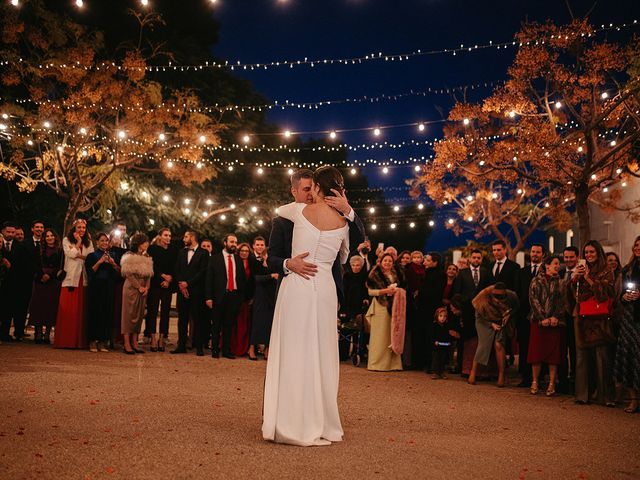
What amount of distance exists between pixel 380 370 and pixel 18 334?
267 inches

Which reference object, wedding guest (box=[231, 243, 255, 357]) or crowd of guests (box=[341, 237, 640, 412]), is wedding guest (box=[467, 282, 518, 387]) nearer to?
crowd of guests (box=[341, 237, 640, 412])

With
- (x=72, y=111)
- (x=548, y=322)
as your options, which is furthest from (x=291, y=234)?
(x=72, y=111)

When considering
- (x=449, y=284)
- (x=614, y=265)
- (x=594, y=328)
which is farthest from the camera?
(x=449, y=284)

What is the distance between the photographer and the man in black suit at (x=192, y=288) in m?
13.8

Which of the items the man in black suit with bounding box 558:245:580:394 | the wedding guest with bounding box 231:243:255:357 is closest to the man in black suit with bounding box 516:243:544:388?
the man in black suit with bounding box 558:245:580:394

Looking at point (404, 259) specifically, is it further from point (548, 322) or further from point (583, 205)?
point (583, 205)

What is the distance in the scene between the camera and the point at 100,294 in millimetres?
13375

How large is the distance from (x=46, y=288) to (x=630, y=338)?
10.1 metres

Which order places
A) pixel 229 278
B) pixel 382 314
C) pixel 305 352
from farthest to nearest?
pixel 229 278, pixel 382 314, pixel 305 352

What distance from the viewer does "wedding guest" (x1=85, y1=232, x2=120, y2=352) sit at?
43.4 feet

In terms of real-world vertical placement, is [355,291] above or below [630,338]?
above

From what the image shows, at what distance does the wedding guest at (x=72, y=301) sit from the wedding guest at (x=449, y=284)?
20.2 ft

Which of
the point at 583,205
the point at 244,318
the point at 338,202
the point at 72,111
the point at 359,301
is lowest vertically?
the point at 244,318

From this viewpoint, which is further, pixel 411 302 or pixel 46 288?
pixel 46 288
